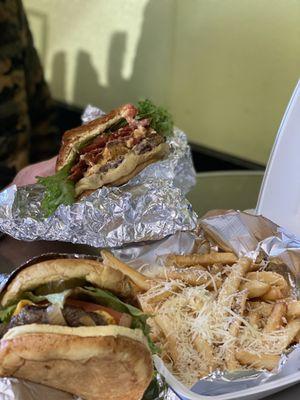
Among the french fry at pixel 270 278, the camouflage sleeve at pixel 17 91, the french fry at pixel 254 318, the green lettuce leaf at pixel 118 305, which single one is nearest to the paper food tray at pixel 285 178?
the french fry at pixel 270 278

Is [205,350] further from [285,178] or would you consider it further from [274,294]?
[285,178]

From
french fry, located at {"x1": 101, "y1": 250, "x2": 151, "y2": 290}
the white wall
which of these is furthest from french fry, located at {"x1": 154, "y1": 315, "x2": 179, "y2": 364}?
the white wall

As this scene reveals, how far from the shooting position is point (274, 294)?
1.27 meters

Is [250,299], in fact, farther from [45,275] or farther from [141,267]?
[45,275]

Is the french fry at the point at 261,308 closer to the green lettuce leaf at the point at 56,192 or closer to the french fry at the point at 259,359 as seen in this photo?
the french fry at the point at 259,359

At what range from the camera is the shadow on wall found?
279 cm

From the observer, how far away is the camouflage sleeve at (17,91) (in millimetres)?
2168

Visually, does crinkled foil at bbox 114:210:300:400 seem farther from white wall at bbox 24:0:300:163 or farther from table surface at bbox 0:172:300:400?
white wall at bbox 24:0:300:163

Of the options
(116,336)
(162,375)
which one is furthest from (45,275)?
(162,375)

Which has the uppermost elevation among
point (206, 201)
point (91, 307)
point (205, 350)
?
point (91, 307)

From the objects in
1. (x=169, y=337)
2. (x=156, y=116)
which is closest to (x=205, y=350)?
(x=169, y=337)

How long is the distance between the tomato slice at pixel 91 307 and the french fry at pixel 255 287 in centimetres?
45

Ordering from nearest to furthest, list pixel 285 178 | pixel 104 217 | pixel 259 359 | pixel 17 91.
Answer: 1. pixel 259 359
2. pixel 104 217
3. pixel 285 178
4. pixel 17 91

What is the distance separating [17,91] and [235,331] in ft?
4.81
